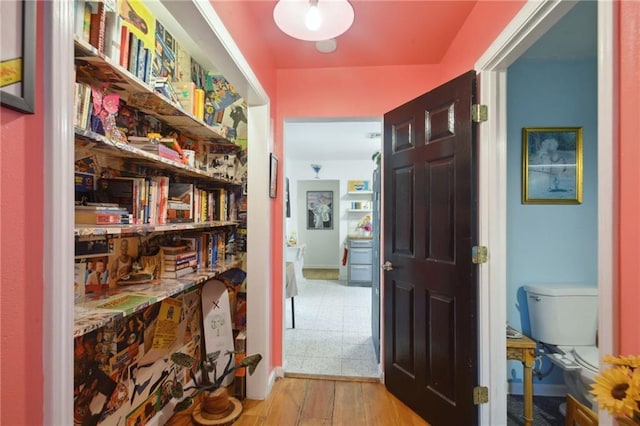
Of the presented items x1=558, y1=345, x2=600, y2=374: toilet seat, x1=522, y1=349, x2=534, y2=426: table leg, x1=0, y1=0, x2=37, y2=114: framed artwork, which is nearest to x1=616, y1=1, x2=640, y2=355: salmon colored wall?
x1=522, y1=349, x2=534, y2=426: table leg

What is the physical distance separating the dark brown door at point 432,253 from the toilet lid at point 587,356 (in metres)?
0.81

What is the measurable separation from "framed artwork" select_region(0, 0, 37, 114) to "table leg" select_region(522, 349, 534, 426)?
→ 2365 mm

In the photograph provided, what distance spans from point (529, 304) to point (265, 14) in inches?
106

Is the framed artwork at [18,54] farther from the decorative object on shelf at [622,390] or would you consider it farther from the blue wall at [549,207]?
the blue wall at [549,207]

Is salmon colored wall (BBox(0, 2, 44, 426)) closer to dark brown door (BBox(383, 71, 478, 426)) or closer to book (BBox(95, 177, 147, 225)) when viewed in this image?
book (BBox(95, 177, 147, 225))

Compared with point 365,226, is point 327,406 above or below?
below

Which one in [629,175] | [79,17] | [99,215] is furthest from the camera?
[99,215]

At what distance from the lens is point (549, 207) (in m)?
2.03

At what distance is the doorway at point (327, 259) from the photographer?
2.49 meters

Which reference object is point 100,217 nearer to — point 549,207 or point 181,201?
point 181,201

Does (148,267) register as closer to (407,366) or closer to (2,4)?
(2,4)

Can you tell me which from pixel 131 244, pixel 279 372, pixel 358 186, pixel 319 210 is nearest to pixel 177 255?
pixel 131 244

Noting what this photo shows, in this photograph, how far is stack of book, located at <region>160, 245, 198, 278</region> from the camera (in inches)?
65.4

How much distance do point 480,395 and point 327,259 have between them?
5.33 metres
